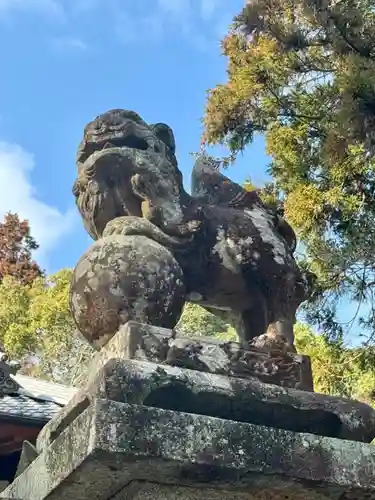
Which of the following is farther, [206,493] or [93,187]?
[93,187]

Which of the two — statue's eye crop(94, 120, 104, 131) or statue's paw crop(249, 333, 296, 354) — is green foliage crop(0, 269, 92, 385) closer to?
statue's eye crop(94, 120, 104, 131)

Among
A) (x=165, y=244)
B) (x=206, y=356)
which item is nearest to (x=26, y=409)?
(x=165, y=244)

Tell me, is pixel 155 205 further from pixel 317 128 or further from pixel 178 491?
pixel 317 128

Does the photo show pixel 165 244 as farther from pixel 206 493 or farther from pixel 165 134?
pixel 206 493

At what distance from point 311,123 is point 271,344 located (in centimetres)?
553

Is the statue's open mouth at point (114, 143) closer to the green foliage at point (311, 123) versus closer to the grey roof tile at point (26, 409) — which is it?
the green foliage at point (311, 123)

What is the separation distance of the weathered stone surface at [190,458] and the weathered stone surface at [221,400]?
106 millimetres

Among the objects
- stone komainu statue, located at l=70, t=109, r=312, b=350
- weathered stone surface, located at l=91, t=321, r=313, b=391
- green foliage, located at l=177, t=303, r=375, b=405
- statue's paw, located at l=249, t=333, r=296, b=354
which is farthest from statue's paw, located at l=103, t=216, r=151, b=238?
green foliage, located at l=177, t=303, r=375, b=405

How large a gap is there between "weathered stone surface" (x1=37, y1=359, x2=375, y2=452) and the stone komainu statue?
0.27 metres

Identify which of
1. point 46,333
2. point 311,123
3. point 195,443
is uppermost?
point 46,333

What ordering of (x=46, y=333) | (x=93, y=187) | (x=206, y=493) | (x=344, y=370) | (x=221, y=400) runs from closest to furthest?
1. (x=206, y=493)
2. (x=221, y=400)
3. (x=93, y=187)
4. (x=344, y=370)
5. (x=46, y=333)

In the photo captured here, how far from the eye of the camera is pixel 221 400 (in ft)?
6.84

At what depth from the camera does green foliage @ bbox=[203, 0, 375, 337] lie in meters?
6.30

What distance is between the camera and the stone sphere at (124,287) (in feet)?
7.57
